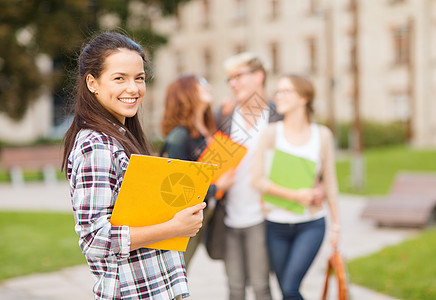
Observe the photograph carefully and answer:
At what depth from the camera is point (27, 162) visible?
633 inches

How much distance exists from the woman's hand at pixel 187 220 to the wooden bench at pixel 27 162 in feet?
47.6

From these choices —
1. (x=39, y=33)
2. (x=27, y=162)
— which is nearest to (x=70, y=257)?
(x=39, y=33)

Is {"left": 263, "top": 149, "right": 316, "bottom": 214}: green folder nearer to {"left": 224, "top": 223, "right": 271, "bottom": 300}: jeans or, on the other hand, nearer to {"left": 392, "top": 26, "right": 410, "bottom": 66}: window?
{"left": 224, "top": 223, "right": 271, "bottom": 300}: jeans

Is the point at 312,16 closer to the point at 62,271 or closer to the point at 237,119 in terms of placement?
the point at 62,271

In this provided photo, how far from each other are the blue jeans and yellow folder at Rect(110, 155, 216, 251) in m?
1.64

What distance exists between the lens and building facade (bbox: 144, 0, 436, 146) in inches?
1205

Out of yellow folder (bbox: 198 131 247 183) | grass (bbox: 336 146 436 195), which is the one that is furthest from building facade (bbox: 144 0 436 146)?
yellow folder (bbox: 198 131 247 183)

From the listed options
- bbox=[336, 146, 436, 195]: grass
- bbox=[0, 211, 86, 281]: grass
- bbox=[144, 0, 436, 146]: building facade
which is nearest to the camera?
bbox=[0, 211, 86, 281]: grass

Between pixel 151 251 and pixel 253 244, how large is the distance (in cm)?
176

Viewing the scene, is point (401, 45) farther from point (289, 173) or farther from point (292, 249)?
point (292, 249)

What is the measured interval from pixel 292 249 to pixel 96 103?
1913 millimetres

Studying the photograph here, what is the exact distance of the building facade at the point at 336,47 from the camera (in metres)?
30.6

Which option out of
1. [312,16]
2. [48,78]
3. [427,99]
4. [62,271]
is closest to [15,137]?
[48,78]

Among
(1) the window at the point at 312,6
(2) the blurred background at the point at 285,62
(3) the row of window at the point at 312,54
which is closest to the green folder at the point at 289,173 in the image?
(2) the blurred background at the point at 285,62
